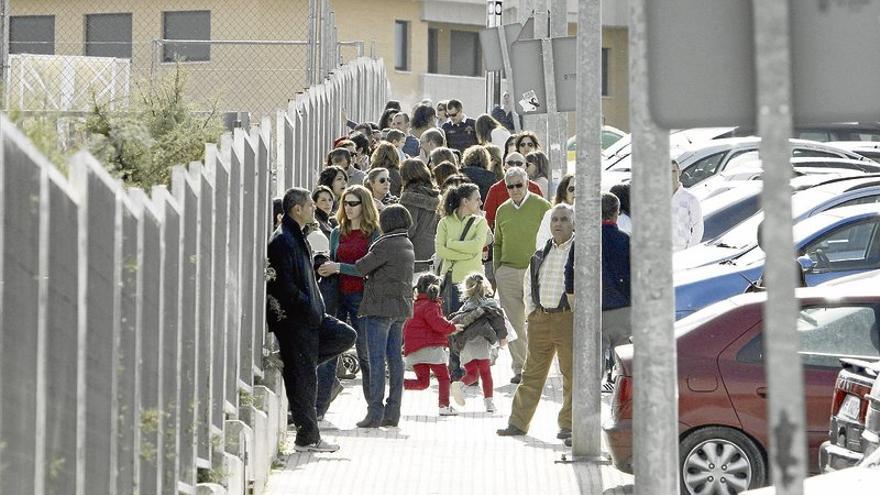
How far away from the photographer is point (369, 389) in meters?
14.7

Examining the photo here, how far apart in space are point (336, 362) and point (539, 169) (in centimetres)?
652

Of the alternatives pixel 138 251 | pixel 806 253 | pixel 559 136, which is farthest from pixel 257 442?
pixel 559 136

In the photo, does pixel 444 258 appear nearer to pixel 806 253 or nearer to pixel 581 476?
pixel 806 253

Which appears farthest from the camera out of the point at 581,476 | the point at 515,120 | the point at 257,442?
the point at 515,120

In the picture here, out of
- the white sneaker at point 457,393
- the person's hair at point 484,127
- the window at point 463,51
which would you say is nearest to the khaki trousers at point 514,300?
the white sneaker at point 457,393

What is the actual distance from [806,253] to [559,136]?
4.09 m

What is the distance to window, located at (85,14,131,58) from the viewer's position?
106 ft

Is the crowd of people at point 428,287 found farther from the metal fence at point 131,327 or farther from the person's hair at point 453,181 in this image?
the metal fence at point 131,327

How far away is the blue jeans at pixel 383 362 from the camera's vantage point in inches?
572

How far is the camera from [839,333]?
12008 mm

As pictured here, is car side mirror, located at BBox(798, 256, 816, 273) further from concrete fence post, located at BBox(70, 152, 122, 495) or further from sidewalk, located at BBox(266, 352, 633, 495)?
concrete fence post, located at BBox(70, 152, 122, 495)

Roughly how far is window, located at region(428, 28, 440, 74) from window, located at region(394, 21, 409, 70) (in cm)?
285

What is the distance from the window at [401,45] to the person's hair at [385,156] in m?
35.3

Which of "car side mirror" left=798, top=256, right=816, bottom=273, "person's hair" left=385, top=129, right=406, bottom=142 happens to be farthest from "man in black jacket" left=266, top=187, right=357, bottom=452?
"person's hair" left=385, top=129, right=406, bottom=142
